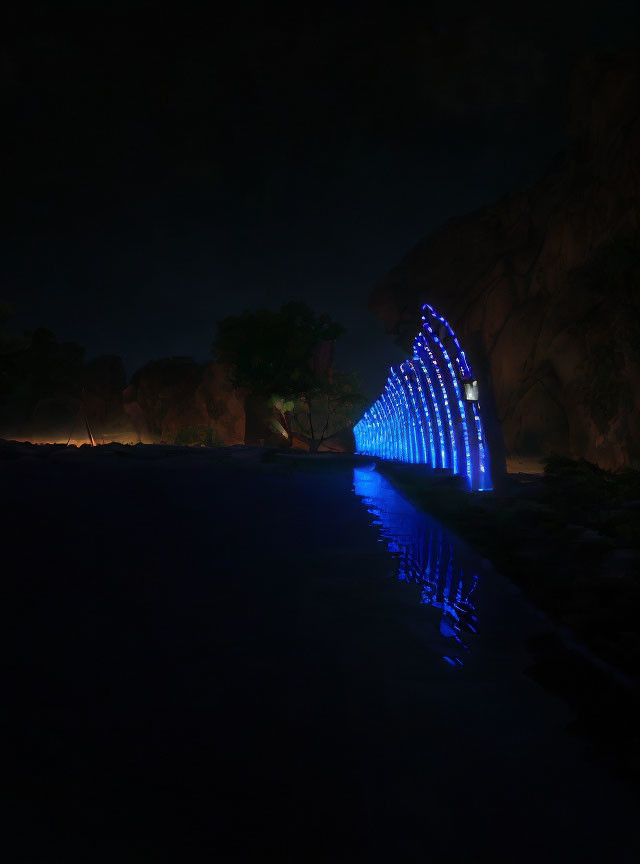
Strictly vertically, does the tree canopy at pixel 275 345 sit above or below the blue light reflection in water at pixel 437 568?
above

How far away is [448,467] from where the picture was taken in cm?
1441

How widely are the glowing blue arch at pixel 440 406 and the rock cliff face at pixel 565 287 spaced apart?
545 mm

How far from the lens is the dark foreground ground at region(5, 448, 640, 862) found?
1470mm

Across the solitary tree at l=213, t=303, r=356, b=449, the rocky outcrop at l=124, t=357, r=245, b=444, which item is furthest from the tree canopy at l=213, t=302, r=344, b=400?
the rocky outcrop at l=124, t=357, r=245, b=444

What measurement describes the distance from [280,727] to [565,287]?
2413cm

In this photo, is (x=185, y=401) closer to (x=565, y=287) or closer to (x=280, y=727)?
(x=565, y=287)

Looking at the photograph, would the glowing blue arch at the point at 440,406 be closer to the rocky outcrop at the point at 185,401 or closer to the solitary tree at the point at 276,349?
the solitary tree at the point at 276,349

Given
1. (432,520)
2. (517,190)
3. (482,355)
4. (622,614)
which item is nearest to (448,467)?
(482,355)

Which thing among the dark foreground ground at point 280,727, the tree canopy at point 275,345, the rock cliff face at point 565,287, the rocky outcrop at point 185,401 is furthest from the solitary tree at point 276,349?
the dark foreground ground at point 280,727

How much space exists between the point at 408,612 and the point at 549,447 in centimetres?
2407

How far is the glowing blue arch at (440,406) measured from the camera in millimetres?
10656

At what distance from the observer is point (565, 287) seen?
2180 centimetres

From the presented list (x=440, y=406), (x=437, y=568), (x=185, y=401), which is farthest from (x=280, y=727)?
(x=185, y=401)

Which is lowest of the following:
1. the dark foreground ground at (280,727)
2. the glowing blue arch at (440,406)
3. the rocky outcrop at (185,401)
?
the dark foreground ground at (280,727)
